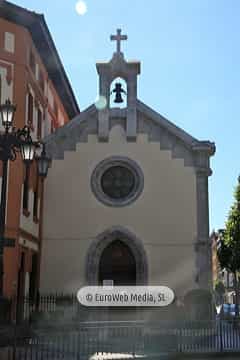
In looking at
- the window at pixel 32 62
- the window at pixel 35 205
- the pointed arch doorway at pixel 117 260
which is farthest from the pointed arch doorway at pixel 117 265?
the window at pixel 32 62

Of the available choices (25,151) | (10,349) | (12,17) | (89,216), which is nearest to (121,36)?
(12,17)

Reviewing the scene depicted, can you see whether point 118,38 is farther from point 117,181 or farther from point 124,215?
point 124,215

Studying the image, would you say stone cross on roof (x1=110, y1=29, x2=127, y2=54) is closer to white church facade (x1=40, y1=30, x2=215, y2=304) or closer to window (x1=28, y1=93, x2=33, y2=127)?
white church facade (x1=40, y1=30, x2=215, y2=304)

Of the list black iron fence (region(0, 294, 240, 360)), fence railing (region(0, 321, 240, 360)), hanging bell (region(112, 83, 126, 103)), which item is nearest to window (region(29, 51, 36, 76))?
hanging bell (region(112, 83, 126, 103))

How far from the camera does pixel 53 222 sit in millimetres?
24609

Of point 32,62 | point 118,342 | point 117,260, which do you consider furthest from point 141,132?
point 118,342

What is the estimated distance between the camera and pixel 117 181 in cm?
2517

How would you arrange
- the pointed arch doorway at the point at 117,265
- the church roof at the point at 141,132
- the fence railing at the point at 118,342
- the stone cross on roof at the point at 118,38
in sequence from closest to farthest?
the fence railing at the point at 118,342 < the pointed arch doorway at the point at 117,265 < the church roof at the point at 141,132 < the stone cross on roof at the point at 118,38

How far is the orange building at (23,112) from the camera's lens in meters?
20.8

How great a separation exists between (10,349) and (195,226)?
12.6 m

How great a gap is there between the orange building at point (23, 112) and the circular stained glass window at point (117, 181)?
2661 mm

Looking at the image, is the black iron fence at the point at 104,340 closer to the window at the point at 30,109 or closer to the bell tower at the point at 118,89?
the window at the point at 30,109

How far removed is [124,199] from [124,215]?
74 centimetres

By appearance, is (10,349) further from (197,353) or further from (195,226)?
(195,226)
